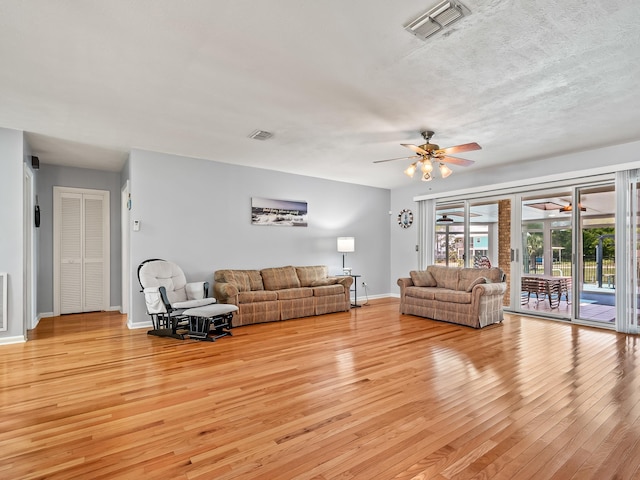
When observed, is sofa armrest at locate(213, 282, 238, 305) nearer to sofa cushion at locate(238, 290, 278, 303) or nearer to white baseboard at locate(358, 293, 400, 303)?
sofa cushion at locate(238, 290, 278, 303)

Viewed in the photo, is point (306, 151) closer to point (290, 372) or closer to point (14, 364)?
point (290, 372)

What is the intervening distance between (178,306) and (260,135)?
8.13ft

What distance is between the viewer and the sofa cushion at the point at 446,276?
6.16 m

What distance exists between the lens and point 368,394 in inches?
111

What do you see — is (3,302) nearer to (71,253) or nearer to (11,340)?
(11,340)

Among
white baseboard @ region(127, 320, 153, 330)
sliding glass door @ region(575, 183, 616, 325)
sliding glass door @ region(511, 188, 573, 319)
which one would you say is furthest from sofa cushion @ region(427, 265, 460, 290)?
white baseboard @ region(127, 320, 153, 330)

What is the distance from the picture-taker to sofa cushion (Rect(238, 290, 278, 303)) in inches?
211

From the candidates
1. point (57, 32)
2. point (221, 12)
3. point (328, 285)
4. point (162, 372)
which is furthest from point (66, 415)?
point (328, 285)

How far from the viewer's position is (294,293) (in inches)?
235

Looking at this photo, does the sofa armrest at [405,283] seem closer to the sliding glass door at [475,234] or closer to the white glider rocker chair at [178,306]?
the sliding glass door at [475,234]

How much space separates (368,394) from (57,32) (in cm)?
347

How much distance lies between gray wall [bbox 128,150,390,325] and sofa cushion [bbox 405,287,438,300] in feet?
6.29

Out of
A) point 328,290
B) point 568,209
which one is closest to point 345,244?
point 328,290

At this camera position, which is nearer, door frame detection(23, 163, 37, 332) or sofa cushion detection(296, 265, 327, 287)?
door frame detection(23, 163, 37, 332)
